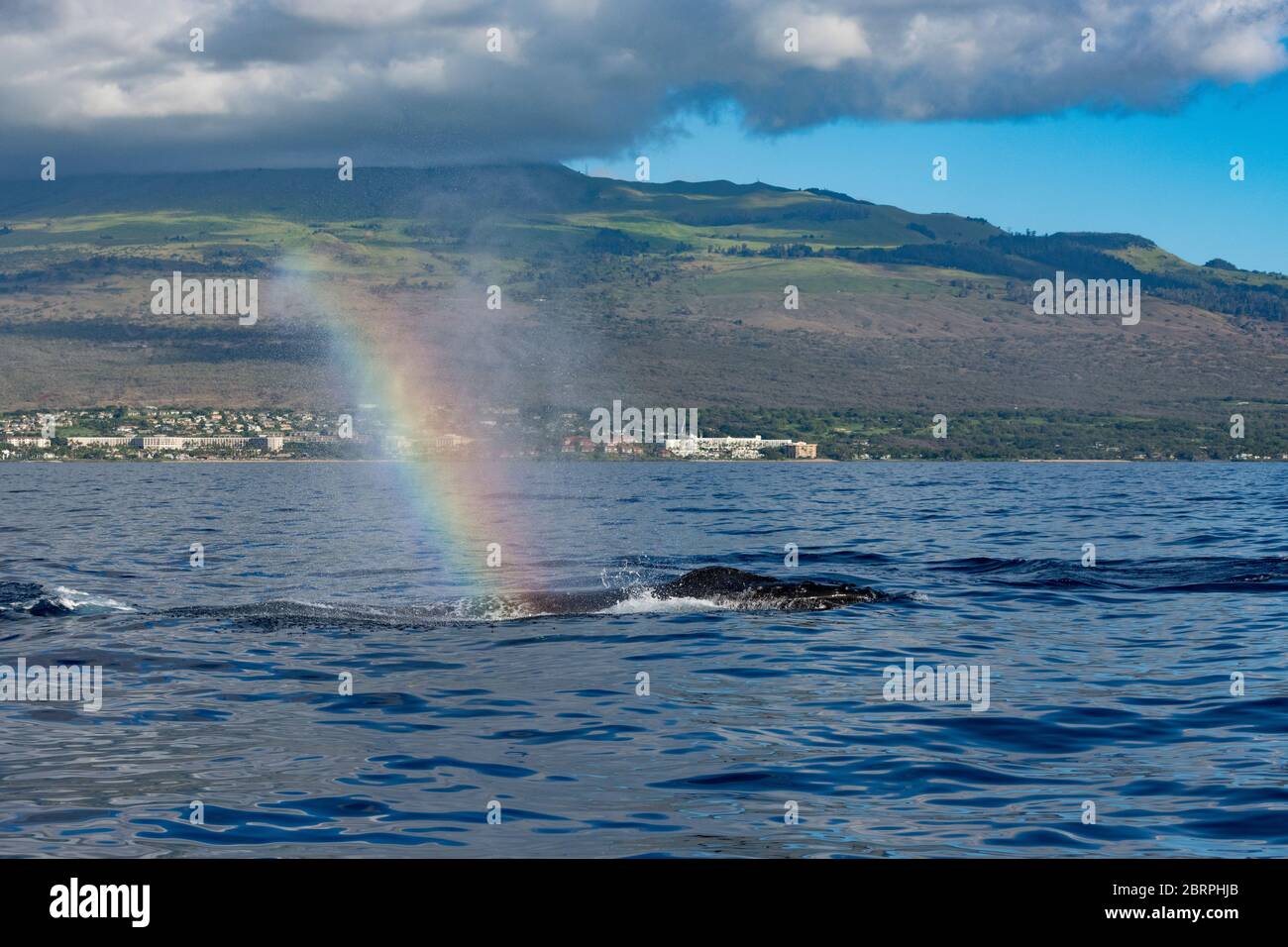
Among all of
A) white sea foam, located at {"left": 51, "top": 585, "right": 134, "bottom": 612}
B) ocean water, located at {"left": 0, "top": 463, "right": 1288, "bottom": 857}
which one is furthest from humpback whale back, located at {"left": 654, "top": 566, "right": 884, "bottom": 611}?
white sea foam, located at {"left": 51, "top": 585, "right": 134, "bottom": 612}

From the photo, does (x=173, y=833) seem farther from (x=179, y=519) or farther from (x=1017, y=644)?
(x=179, y=519)

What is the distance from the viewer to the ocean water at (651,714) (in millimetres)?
12508

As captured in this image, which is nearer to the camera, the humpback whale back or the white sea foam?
the white sea foam

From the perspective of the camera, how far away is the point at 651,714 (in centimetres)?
1839

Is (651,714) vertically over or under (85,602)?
under

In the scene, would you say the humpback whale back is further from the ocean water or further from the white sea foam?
the white sea foam

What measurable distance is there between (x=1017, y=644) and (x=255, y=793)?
15.0m

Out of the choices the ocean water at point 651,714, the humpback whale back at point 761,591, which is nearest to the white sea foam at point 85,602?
the ocean water at point 651,714

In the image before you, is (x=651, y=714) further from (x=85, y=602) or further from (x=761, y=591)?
(x=85, y=602)

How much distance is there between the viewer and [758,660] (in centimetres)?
2295

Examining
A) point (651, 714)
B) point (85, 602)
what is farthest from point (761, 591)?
point (85, 602)

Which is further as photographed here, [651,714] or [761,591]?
[761,591]

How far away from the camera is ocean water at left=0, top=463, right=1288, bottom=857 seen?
12.5 meters

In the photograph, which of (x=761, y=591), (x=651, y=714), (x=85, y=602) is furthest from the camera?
(x=761, y=591)
